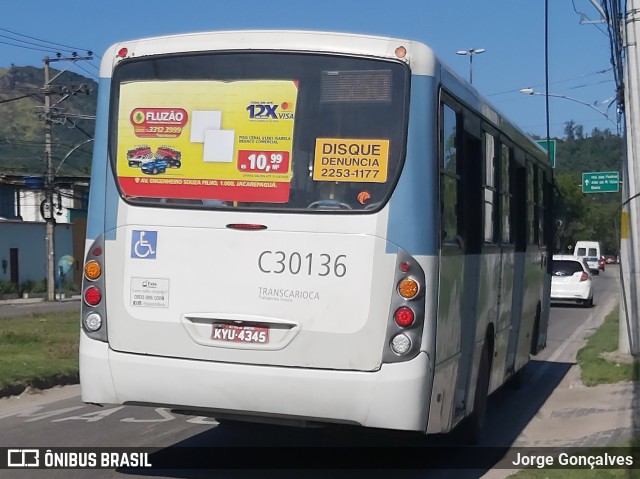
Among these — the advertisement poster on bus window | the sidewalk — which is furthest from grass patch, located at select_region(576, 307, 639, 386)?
the advertisement poster on bus window

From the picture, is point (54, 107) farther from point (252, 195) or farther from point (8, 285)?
point (252, 195)

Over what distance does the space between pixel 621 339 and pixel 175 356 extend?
10470mm

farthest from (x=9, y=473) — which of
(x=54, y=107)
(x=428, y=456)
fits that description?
(x=54, y=107)

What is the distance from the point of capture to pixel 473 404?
8961mm

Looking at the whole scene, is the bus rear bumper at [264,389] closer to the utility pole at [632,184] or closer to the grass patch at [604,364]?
the utility pole at [632,184]

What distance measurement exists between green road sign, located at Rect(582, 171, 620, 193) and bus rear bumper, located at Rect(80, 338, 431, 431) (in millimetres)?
49684

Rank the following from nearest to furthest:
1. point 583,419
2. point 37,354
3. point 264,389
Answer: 1. point 264,389
2. point 583,419
3. point 37,354

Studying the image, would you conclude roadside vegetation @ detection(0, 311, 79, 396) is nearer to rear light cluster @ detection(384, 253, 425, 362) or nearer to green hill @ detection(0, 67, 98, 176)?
rear light cluster @ detection(384, 253, 425, 362)

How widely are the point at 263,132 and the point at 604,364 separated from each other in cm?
942

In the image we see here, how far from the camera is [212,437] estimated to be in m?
9.23

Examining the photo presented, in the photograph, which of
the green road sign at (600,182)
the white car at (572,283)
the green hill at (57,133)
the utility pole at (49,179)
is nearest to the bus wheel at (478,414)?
the green hill at (57,133)

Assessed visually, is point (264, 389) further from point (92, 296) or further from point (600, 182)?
point (600, 182)

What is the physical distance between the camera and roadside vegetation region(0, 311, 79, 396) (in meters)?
12.1

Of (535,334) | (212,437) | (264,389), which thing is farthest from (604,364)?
(264,389)
